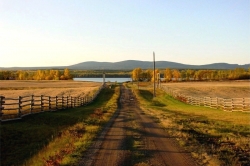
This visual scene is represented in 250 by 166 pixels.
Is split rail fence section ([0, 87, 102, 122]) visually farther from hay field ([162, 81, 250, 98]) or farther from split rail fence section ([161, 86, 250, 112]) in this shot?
hay field ([162, 81, 250, 98])

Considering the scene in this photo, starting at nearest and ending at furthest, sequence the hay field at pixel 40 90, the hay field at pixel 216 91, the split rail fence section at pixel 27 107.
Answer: the split rail fence section at pixel 27 107 → the hay field at pixel 40 90 → the hay field at pixel 216 91

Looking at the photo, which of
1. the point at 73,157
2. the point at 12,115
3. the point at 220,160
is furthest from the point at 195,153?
the point at 12,115

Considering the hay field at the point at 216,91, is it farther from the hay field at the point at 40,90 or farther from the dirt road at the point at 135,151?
the dirt road at the point at 135,151

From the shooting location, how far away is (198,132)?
17125 millimetres

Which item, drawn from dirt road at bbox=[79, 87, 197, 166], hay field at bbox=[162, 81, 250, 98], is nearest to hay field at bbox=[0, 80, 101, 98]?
hay field at bbox=[162, 81, 250, 98]

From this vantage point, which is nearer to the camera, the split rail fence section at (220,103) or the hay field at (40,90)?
the split rail fence section at (220,103)

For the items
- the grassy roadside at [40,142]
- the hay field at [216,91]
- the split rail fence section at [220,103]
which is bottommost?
the hay field at [216,91]

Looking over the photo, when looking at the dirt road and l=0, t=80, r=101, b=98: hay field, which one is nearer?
the dirt road

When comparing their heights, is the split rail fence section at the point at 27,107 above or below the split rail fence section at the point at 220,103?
above

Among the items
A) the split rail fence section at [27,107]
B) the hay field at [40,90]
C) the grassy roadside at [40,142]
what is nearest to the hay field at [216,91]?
the hay field at [40,90]

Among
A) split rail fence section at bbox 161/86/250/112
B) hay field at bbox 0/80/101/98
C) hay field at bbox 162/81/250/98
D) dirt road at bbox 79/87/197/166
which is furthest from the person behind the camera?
hay field at bbox 162/81/250/98

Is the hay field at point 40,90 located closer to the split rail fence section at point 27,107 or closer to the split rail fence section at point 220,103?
the split rail fence section at point 27,107

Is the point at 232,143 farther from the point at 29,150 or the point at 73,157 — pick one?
the point at 29,150

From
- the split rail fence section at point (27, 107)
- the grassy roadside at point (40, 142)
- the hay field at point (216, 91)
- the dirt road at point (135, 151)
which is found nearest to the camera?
the dirt road at point (135, 151)
